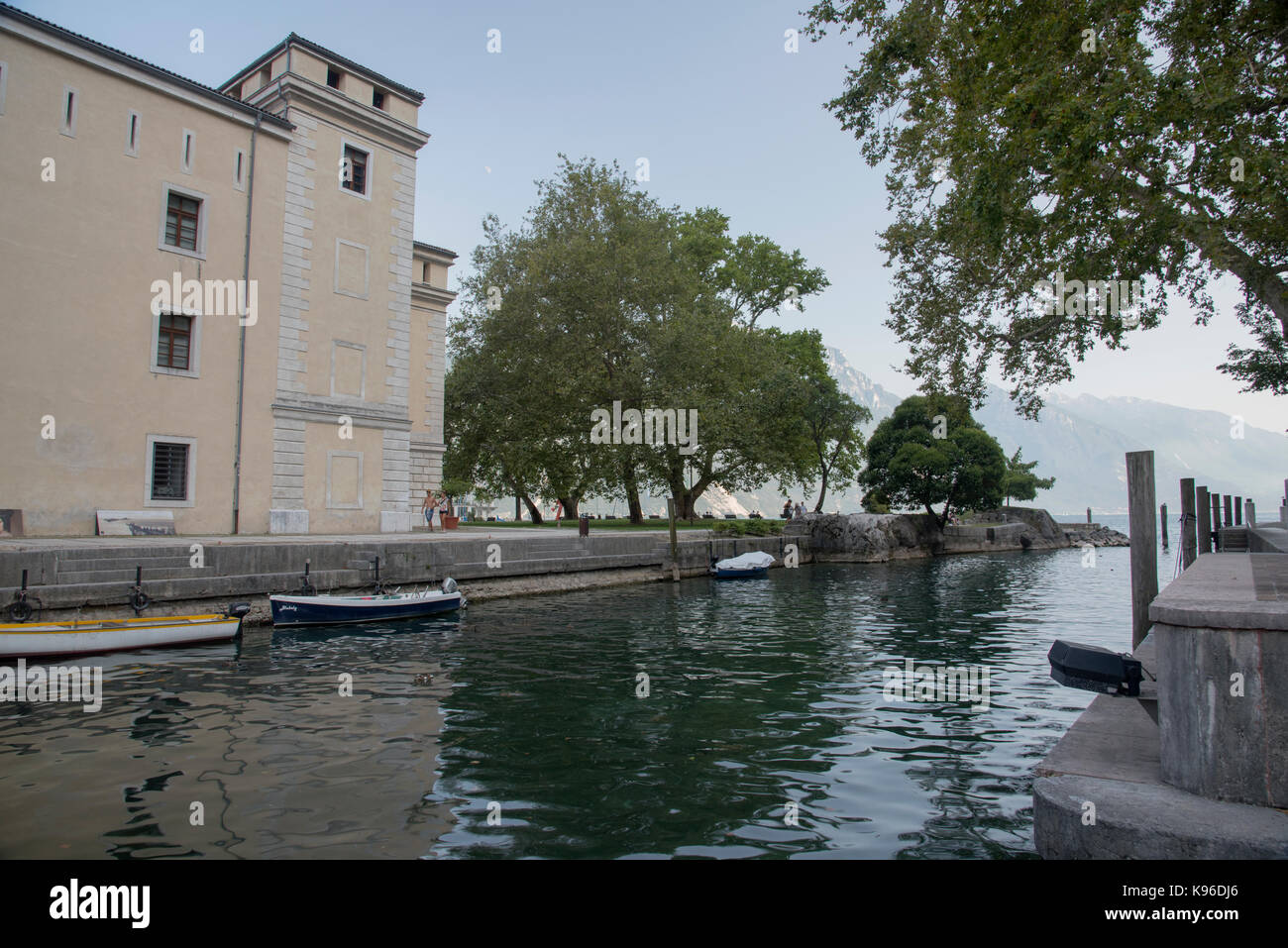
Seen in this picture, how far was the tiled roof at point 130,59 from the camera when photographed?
2119 cm

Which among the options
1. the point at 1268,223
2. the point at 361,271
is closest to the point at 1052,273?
the point at 1268,223

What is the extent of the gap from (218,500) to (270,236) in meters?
9.65

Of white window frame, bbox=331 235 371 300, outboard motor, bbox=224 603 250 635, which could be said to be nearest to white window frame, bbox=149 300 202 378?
white window frame, bbox=331 235 371 300

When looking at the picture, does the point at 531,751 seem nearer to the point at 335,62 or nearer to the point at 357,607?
the point at 357,607

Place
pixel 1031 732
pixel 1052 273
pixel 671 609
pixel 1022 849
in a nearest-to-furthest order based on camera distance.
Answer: pixel 1022 849
pixel 1031 732
pixel 1052 273
pixel 671 609

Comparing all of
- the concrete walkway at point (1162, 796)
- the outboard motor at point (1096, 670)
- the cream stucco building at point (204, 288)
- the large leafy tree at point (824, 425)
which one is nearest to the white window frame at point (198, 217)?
the cream stucco building at point (204, 288)

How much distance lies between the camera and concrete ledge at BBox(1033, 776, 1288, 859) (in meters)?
4.08

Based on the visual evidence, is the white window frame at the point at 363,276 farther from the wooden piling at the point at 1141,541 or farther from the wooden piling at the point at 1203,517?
the wooden piling at the point at 1203,517

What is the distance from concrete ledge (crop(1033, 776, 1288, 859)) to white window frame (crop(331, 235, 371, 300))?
29.4 m

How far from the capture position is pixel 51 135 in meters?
22.0

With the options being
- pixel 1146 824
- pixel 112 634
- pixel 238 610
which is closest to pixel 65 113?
pixel 238 610

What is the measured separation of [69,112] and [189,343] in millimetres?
7186

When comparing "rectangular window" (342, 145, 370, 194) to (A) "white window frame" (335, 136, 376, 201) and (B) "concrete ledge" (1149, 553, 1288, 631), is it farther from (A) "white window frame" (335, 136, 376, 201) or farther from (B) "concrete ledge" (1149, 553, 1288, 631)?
(B) "concrete ledge" (1149, 553, 1288, 631)
